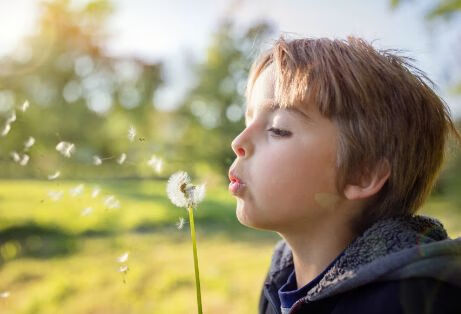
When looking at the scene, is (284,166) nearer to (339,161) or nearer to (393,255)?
→ (339,161)

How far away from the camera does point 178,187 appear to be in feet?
2.52

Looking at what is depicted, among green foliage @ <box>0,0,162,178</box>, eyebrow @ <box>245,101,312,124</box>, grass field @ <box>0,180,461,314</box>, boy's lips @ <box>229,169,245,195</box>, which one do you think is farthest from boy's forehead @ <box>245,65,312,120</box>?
green foliage @ <box>0,0,162,178</box>

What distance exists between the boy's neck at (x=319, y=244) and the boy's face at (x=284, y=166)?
6 cm

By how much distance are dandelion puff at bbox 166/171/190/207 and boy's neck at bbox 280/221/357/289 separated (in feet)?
0.82

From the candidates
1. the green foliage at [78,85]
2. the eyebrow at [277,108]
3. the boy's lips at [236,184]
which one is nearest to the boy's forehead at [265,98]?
the eyebrow at [277,108]

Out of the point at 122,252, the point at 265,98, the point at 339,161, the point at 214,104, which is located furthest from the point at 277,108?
the point at 214,104

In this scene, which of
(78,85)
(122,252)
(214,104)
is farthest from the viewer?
(78,85)

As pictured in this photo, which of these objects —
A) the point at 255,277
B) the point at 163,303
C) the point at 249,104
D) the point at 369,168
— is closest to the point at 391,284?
the point at 369,168

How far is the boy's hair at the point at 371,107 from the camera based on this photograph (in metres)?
0.86

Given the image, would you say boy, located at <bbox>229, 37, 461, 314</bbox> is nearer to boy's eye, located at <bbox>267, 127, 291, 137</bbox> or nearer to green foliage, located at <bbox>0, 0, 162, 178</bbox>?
boy's eye, located at <bbox>267, 127, 291, 137</bbox>

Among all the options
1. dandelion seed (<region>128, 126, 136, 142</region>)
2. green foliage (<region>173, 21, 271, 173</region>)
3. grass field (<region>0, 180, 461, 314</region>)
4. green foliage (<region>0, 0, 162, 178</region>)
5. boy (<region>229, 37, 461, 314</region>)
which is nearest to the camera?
dandelion seed (<region>128, 126, 136, 142</region>)

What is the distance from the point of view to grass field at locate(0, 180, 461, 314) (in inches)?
87.8

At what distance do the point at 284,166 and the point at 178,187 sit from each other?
0.19m

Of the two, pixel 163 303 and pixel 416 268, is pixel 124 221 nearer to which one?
pixel 163 303
